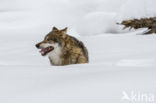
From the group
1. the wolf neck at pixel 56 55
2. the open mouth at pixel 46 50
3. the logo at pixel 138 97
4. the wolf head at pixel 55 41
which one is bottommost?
the logo at pixel 138 97

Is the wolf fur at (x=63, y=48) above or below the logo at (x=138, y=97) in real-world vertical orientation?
above

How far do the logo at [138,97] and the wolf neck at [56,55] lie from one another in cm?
307

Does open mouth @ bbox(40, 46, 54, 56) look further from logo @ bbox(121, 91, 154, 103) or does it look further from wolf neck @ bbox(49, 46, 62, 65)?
logo @ bbox(121, 91, 154, 103)

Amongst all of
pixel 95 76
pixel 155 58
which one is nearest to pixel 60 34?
pixel 155 58

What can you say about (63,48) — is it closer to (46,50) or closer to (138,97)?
(46,50)

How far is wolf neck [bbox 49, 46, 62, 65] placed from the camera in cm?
552

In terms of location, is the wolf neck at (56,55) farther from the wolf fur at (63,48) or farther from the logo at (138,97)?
the logo at (138,97)

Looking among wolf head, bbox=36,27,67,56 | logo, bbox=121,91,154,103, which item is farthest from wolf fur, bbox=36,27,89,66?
logo, bbox=121,91,154,103

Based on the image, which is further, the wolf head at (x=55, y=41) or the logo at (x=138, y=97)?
the wolf head at (x=55, y=41)

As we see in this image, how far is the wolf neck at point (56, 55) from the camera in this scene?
18.1 ft

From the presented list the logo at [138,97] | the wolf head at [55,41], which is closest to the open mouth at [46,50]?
the wolf head at [55,41]

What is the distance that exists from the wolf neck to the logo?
3.07 meters

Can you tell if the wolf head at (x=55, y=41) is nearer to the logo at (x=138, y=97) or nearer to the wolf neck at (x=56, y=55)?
the wolf neck at (x=56, y=55)

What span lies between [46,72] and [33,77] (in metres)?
0.23
